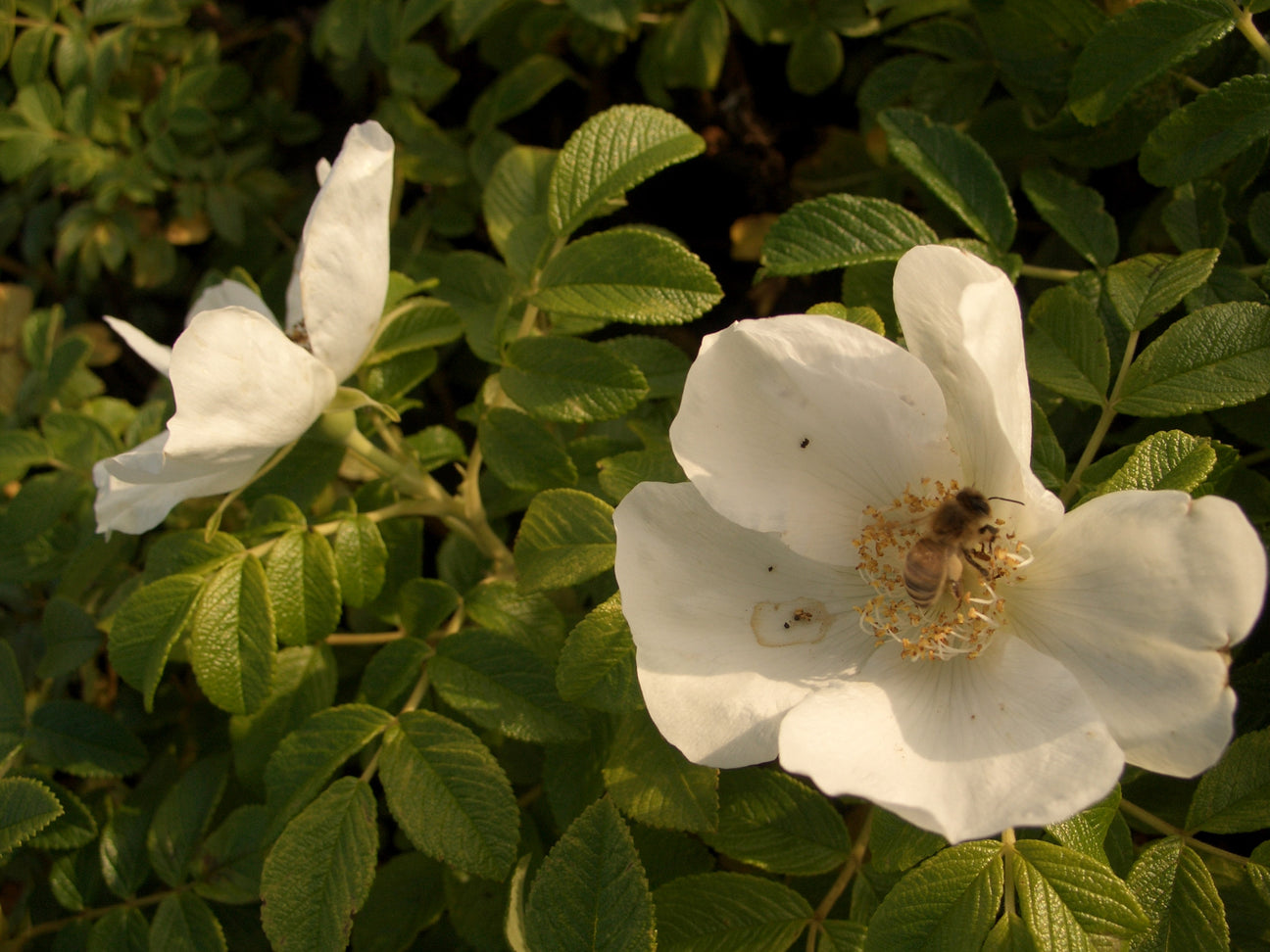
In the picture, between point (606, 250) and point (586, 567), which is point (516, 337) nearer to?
point (606, 250)

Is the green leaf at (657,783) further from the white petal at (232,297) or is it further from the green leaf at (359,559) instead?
the white petal at (232,297)

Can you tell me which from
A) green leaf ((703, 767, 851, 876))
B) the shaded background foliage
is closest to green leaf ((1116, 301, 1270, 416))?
the shaded background foliage

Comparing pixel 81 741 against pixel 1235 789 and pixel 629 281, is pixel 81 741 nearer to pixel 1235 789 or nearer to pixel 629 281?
pixel 629 281

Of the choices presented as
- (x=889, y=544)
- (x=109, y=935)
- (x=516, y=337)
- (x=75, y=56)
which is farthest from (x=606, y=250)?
(x=75, y=56)

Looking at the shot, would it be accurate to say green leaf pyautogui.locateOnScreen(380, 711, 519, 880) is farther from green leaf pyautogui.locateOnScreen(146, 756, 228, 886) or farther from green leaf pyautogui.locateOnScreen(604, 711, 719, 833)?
green leaf pyautogui.locateOnScreen(146, 756, 228, 886)

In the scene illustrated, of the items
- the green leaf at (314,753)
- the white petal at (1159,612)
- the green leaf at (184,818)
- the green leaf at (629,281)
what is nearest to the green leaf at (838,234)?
the green leaf at (629,281)
